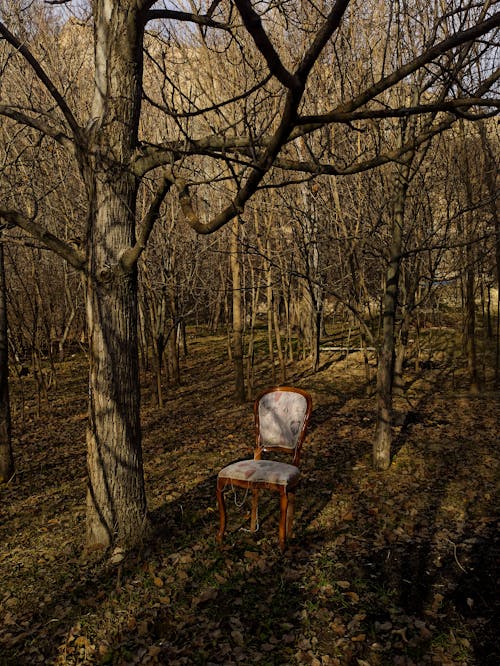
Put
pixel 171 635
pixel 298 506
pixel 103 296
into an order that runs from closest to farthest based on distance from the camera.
→ 1. pixel 171 635
2. pixel 103 296
3. pixel 298 506

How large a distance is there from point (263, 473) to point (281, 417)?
74 cm

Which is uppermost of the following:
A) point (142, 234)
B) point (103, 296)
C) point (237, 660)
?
point (142, 234)

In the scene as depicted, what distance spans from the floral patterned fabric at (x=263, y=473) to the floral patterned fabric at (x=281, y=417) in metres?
0.44

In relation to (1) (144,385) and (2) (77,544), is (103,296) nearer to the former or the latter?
(2) (77,544)

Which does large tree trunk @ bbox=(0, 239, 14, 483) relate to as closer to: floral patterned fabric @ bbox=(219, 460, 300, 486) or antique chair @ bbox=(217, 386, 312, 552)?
antique chair @ bbox=(217, 386, 312, 552)

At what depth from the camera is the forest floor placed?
10.2ft

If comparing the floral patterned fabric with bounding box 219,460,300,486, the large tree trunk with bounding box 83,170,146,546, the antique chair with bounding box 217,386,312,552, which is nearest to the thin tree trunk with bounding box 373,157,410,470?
the antique chair with bounding box 217,386,312,552

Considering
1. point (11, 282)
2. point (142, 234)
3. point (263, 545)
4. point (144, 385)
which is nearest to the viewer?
point (142, 234)

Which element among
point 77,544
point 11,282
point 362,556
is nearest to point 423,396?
point 362,556

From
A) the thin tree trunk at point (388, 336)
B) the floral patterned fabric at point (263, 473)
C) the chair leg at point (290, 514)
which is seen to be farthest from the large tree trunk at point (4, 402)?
the thin tree trunk at point (388, 336)

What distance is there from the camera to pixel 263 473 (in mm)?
4066

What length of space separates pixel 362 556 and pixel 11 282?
12.0m

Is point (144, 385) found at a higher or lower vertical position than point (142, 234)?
lower

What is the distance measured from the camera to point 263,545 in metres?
4.22
